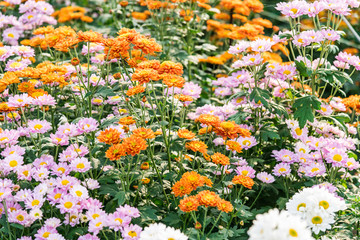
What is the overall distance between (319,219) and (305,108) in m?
1.16

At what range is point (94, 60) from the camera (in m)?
3.37

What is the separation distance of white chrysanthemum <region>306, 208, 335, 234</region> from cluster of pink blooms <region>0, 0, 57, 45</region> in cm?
350

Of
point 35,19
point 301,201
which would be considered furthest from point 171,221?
point 35,19

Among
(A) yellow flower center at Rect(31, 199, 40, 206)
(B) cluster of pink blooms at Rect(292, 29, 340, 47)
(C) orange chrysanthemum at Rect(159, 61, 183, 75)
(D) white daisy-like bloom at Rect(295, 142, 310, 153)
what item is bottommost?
(A) yellow flower center at Rect(31, 199, 40, 206)

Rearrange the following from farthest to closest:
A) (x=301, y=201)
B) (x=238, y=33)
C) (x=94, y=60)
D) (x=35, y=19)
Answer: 1. (x=35, y=19)
2. (x=238, y=33)
3. (x=94, y=60)
4. (x=301, y=201)

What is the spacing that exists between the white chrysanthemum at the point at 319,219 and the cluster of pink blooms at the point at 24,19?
3.50 m

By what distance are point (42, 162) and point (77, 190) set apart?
0.45m

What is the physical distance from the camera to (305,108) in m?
2.84

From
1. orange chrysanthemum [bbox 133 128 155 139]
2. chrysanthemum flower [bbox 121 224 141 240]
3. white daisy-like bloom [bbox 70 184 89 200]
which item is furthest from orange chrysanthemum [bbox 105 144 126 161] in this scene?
chrysanthemum flower [bbox 121 224 141 240]

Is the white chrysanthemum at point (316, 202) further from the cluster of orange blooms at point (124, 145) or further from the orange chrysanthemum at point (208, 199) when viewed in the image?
the cluster of orange blooms at point (124, 145)

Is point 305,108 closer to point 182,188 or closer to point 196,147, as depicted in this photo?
point 196,147

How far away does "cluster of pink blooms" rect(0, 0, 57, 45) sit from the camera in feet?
13.9

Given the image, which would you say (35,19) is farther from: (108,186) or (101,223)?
(101,223)

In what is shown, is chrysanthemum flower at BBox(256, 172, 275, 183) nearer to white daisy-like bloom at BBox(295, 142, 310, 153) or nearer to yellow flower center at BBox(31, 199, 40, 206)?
white daisy-like bloom at BBox(295, 142, 310, 153)
